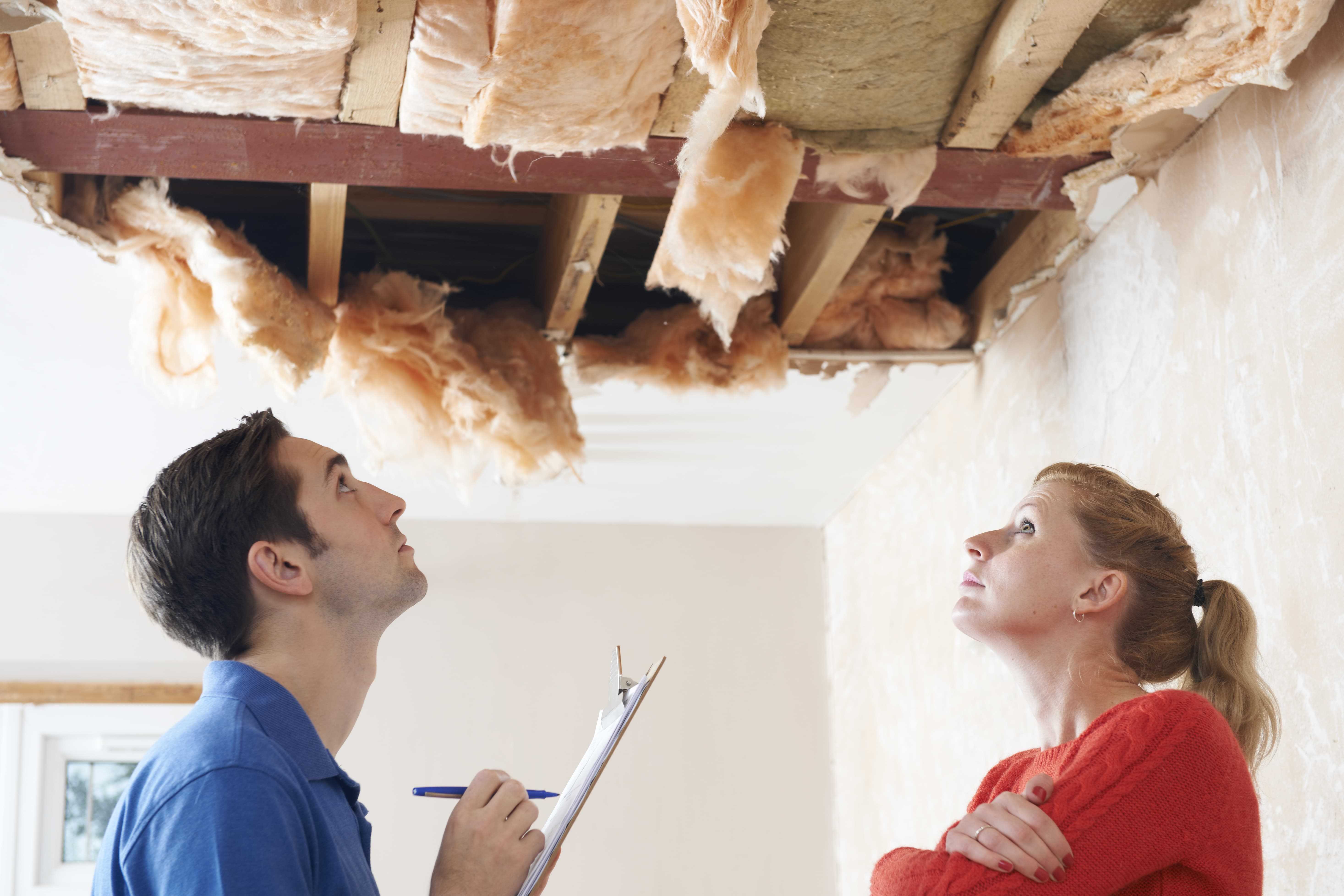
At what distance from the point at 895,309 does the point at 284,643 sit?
1879mm

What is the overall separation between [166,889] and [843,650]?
10.6 ft

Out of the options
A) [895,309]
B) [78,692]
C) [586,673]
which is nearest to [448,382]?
[895,309]

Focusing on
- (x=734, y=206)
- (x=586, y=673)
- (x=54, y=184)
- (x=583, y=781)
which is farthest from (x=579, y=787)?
(x=586, y=673)

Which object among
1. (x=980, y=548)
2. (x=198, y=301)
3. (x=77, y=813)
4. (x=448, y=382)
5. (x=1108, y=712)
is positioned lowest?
(x=77, y=813)

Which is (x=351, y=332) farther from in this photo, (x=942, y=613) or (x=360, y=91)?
(x=942, y=613)

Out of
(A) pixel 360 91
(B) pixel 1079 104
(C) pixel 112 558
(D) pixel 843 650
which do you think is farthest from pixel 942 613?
(C) pixel 112 558

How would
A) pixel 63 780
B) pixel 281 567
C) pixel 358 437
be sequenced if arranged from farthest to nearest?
pixel 63 780
pixel 358 437
pixel 281 567

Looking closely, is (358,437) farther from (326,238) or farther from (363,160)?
(363,160)

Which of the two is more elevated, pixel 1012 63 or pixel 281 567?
pixel 1012 63

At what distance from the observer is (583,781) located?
1150mm

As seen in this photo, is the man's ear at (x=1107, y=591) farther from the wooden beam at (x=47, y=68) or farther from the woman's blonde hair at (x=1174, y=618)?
the wooden beam at (x=47, y=68)

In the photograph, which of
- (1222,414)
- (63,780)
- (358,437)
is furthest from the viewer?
(63,780)

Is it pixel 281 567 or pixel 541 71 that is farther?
pixel 541 71

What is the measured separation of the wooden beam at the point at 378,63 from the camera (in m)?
1.49
